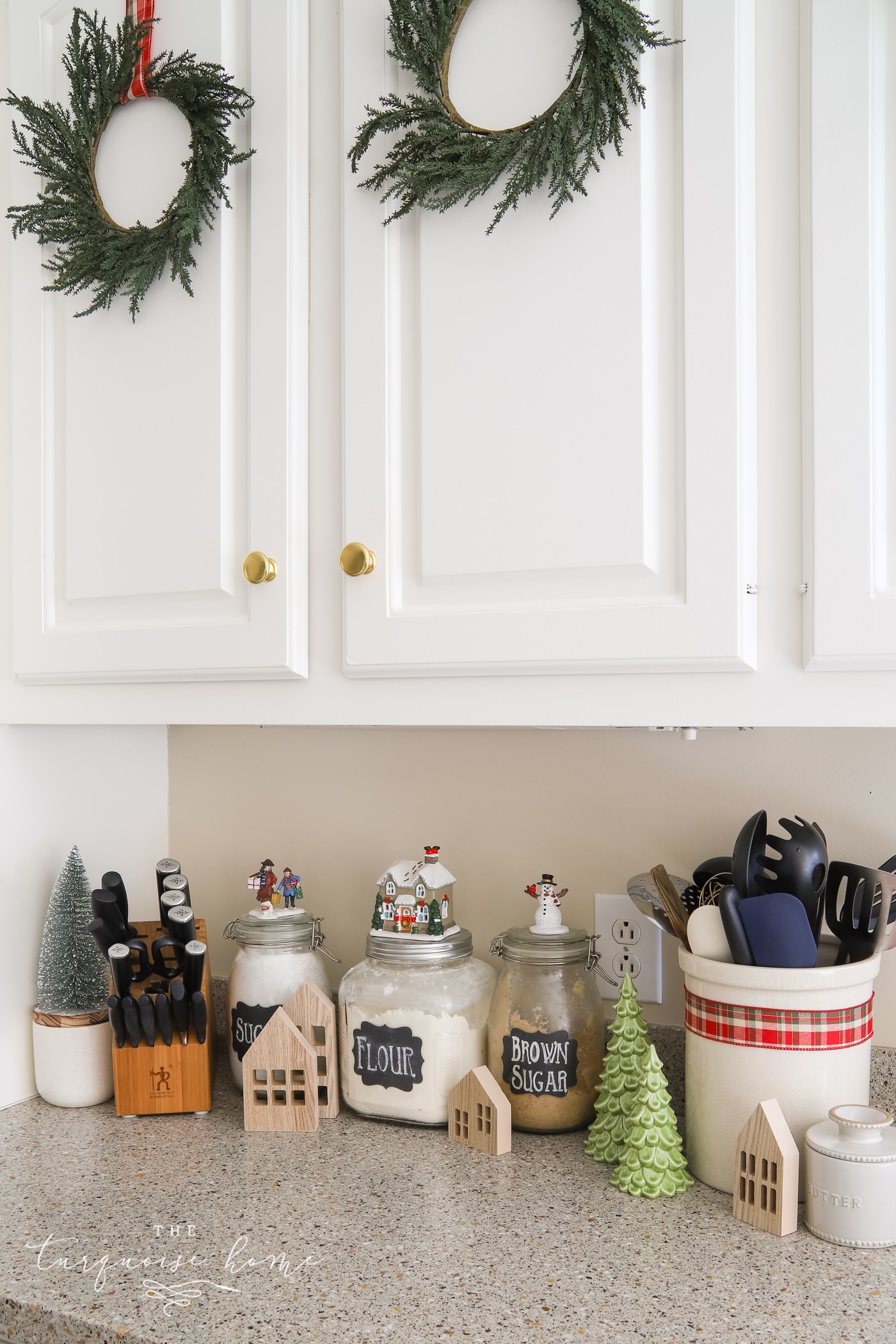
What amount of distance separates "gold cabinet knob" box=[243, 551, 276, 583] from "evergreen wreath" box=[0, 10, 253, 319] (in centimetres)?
30

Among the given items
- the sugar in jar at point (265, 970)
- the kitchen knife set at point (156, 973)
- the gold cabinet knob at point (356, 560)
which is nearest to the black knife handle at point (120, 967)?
the kitchen knife set at point (156, 973)

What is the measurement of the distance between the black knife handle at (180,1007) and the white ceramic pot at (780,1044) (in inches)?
23.8

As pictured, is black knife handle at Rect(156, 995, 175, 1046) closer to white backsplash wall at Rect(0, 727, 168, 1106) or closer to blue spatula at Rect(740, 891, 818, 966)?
white backsplash wall at Rect(0, 727, 168, 1106)

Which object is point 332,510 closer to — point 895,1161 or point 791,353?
point 791,353

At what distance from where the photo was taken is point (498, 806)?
1359 mm

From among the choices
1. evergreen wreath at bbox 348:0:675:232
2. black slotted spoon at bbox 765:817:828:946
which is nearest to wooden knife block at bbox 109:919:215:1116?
black slotted spoon at bbox 765:817:828:946

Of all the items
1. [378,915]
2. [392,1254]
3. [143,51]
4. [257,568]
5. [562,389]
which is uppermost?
[143,51]

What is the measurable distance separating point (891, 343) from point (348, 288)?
503 mm

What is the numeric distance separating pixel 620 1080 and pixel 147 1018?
56cm

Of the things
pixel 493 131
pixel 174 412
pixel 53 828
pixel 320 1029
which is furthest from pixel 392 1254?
pixel 493 131

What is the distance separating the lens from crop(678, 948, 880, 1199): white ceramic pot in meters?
0.96

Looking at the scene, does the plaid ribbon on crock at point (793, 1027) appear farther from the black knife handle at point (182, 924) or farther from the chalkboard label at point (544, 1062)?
the black knife handle at point (182, 924)

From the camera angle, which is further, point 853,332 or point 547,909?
point 547,909

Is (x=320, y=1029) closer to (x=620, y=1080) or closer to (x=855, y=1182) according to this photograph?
(x=620, y=1080)
